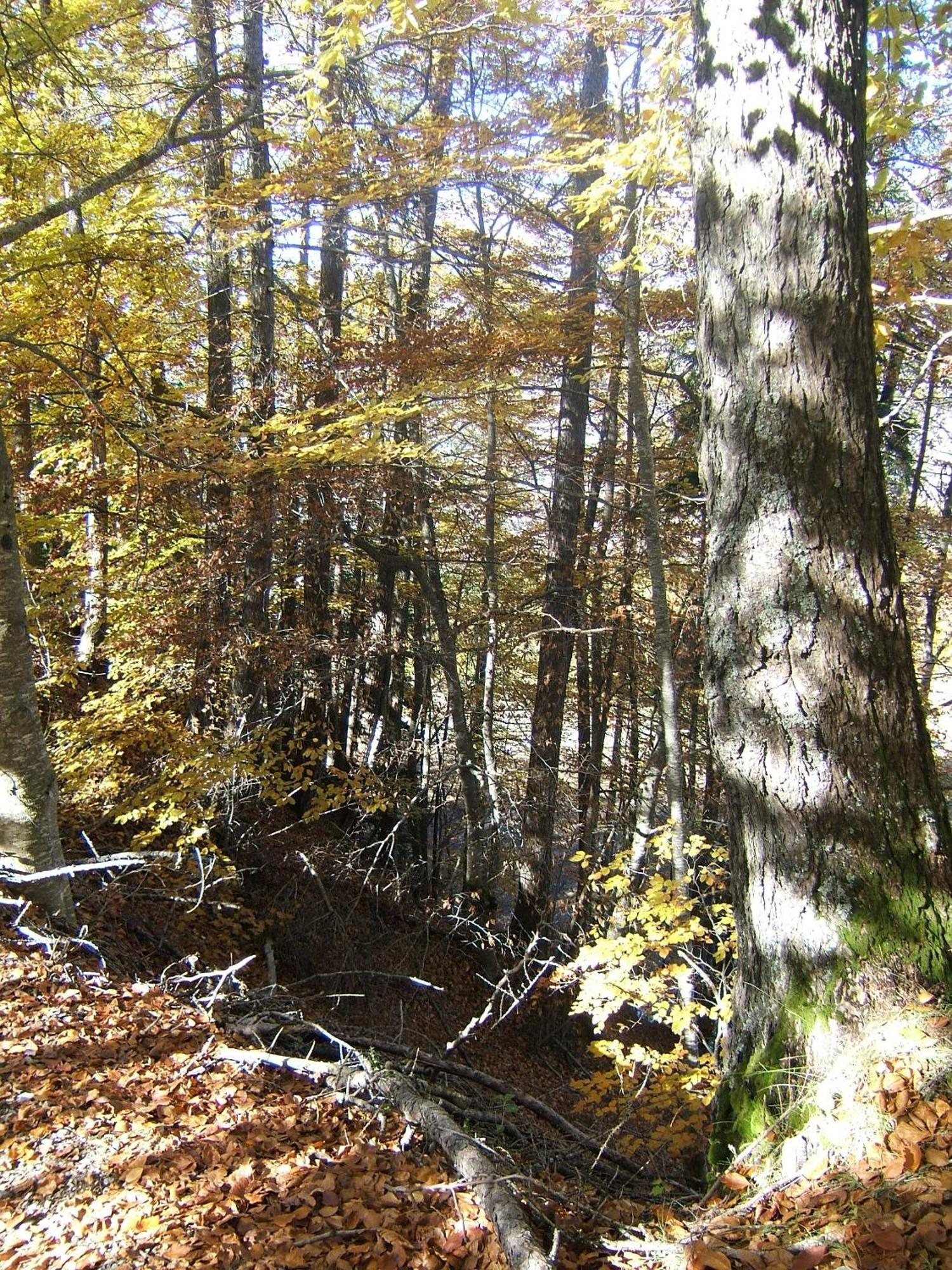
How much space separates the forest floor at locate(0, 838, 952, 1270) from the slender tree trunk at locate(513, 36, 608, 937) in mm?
6028

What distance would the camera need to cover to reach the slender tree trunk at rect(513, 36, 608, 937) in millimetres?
10344

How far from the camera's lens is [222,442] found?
298 inches

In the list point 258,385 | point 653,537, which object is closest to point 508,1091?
point 653,537

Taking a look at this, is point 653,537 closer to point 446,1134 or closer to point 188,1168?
point 446,1134

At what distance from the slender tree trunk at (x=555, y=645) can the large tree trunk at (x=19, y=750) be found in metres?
6.57

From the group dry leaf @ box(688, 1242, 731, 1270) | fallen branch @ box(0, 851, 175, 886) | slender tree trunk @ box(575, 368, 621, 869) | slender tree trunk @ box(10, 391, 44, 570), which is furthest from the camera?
slender tree trunk @ box(575, 368, 621, 869)

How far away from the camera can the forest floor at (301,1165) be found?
200 centimetres

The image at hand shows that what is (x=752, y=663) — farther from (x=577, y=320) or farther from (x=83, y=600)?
(x=83, y=600)

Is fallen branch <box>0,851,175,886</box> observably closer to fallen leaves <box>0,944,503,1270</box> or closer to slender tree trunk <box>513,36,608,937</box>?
fallen leaves <box>0,944,503,1270</box>

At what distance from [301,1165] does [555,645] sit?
8472mm

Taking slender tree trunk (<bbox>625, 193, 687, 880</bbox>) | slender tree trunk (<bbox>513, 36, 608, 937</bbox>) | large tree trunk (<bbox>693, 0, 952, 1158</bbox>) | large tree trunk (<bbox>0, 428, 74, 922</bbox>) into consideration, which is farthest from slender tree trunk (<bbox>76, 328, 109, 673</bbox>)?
large tree trunk (<bbox>693, 0, 952, 1158</bbox>)

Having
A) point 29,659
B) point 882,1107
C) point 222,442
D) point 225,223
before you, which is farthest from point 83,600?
point 882,1107

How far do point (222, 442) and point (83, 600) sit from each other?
125 inches

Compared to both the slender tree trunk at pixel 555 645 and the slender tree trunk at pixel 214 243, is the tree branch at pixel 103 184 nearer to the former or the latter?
the slender tree trunk at pixel 214 243
